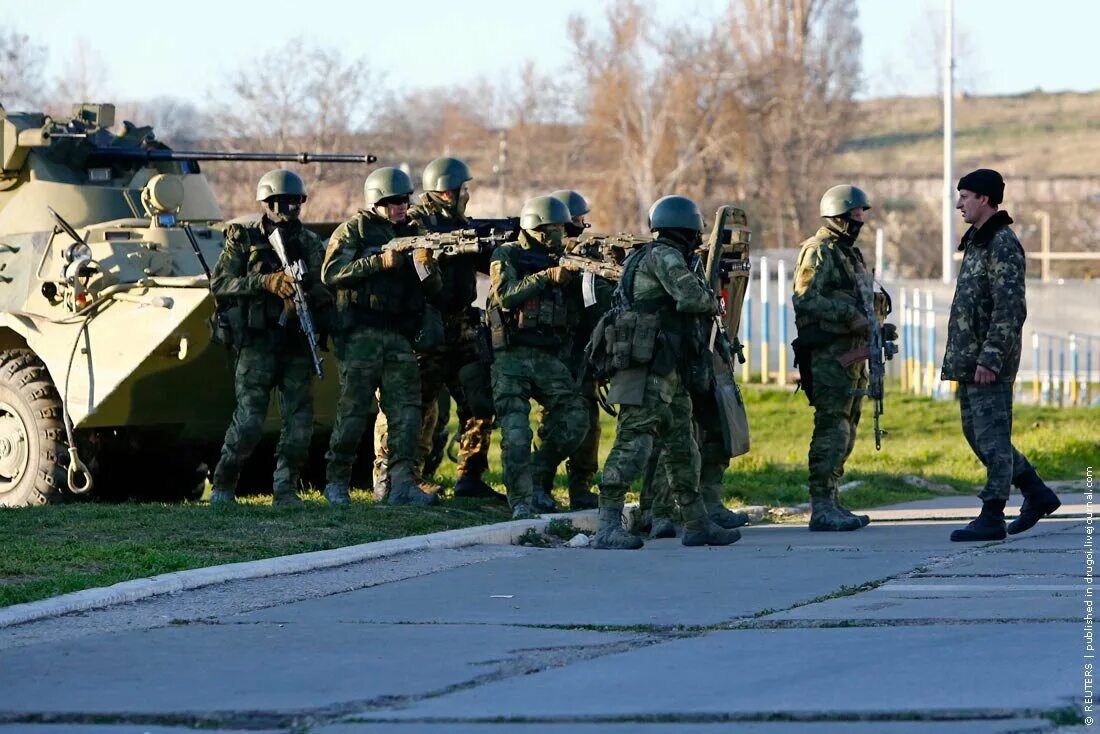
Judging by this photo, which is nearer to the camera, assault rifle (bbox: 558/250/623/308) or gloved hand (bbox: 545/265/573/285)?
assault rifle (bbox: 558/250/623/308)

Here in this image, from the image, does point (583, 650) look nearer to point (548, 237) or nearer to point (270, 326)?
point (548, 237)

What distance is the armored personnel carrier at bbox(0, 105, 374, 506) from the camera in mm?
13164

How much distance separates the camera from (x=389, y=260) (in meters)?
12.1

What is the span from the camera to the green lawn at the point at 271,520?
9219 mm

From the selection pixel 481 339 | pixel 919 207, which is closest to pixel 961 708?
pixel 481 339


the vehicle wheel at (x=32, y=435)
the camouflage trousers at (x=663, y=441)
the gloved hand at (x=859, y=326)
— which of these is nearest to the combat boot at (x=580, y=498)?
the camouflage trousers at (x=663, y=441)

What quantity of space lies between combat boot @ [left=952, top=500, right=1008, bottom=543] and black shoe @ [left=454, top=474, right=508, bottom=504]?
3.51m

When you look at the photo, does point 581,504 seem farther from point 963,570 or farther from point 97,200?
point 97,200

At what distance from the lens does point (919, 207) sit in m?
88.1

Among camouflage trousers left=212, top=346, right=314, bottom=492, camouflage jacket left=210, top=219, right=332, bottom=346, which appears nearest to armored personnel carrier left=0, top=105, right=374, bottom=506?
camouflage jacket left=210, top=219, right=332, bottom=346

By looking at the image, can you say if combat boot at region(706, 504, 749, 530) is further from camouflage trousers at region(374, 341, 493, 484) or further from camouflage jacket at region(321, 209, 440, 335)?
camouflage jacket at region(321, 209, 440, 335)

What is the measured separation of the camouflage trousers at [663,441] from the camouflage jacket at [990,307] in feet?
4.38

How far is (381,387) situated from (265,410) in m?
0.71

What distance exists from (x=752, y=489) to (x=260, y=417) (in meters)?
3.67
